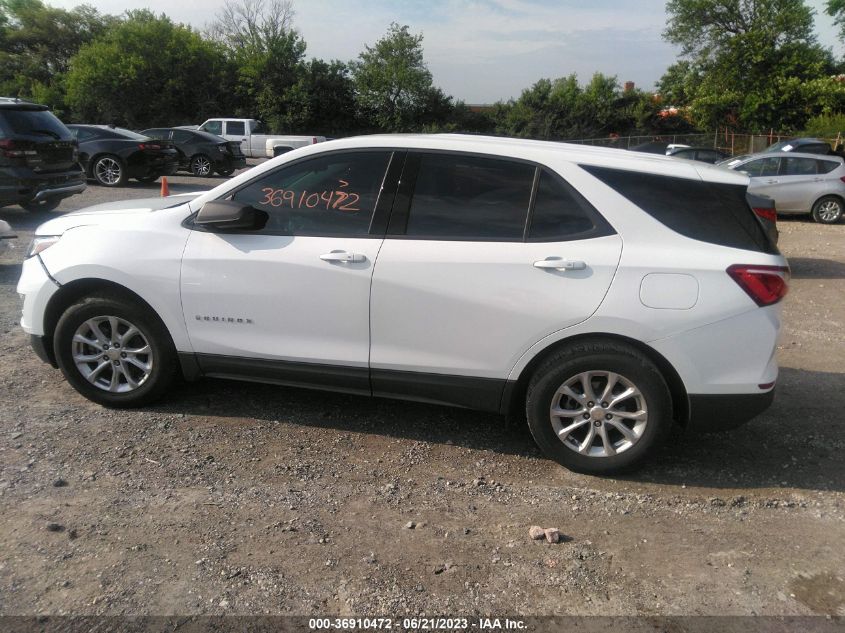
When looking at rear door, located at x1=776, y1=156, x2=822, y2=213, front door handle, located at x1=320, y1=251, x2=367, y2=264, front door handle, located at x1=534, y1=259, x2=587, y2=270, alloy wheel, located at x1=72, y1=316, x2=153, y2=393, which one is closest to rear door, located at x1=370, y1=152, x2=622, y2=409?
front door handle, located at x1=534, y1=259, x2=587, y2=270

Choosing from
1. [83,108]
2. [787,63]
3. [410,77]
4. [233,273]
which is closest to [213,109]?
[83,108]

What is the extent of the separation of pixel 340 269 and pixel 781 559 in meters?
2.62

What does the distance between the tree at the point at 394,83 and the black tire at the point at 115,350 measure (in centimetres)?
4021

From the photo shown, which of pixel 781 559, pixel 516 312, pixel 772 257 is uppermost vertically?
pixel 772 257

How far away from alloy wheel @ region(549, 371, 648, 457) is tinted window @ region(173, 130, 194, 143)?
1941cm

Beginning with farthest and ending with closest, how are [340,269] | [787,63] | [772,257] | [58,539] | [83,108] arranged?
[83,108] → [787,63] → [340,269] → [772,257] → [58,539]

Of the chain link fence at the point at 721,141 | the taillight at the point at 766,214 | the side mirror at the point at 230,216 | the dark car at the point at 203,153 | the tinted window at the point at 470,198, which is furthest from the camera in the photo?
the chain link fence at the point at 721,141

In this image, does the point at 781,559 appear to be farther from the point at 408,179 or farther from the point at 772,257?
the point at 408,179

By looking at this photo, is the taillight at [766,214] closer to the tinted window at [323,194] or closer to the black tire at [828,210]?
the tinted window at [323,194]

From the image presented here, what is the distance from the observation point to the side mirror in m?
4.14

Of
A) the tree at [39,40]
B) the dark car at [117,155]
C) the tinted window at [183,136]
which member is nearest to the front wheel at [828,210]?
the dark car at [117,155]

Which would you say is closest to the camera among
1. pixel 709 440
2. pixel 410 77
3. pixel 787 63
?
pixel 709 440

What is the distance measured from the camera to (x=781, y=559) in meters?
3.30

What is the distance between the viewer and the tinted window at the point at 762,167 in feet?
50.2
